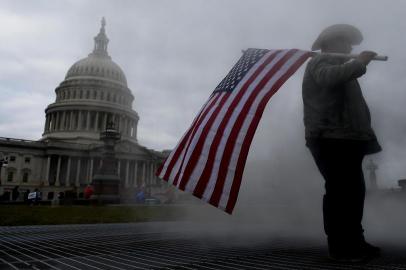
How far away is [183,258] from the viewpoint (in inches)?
136

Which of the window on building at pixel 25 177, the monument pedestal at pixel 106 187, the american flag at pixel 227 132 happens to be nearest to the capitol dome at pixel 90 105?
the window on building at pixel 25 177

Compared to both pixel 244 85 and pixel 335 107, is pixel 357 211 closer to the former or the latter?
pixel 335 107

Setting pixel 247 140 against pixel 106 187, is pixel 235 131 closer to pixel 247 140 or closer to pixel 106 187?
pixel 247 140

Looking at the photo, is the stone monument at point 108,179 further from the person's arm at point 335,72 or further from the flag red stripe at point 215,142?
the person's arm at point 335,72

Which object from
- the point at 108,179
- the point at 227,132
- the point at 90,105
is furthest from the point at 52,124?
the point at 227,132

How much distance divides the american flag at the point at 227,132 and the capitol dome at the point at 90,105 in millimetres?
77431

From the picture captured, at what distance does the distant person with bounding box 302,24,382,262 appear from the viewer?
347 centimetres

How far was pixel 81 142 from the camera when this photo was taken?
3004 inches

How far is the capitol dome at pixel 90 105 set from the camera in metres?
79.2

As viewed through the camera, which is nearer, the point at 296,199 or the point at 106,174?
the point at 296,199

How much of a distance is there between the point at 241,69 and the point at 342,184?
1980mm

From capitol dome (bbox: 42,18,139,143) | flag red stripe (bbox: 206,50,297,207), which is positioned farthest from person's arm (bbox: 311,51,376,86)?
capitol dome (bbox: 42,18,139,143)

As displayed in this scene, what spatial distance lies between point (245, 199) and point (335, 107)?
15.9 ft

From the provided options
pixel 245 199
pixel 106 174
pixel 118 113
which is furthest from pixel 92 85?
pixel 245 199
